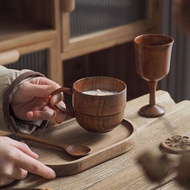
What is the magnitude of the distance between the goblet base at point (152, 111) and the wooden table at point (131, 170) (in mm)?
11

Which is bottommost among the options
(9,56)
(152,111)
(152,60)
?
(9,56)

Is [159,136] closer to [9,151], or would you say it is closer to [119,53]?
[9,151]

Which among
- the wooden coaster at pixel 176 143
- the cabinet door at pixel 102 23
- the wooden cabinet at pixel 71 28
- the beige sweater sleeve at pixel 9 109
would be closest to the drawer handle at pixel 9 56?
the wooden cabinet at pixel 71 28

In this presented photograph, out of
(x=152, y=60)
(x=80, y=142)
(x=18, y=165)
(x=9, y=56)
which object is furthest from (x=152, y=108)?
(x=9, y=56)

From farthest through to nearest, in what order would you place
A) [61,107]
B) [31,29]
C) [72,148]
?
[31,29] → [61,107] → [72,148]

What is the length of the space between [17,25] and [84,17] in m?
0.31

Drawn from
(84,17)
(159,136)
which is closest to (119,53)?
(84,17)

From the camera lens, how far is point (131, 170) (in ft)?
2.52

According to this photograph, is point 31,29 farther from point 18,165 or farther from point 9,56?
point 18,165

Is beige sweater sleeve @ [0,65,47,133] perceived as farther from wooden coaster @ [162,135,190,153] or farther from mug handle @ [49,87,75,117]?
wooden coaster @ [162,135,190,153]

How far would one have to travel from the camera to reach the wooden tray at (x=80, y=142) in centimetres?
76

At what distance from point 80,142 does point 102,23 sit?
133cm

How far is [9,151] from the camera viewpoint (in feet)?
2.34

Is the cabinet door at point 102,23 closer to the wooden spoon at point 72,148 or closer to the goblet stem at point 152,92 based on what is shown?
the goblet stem at point 152,92
